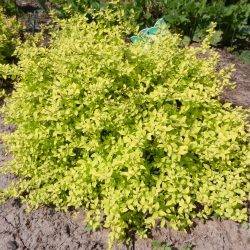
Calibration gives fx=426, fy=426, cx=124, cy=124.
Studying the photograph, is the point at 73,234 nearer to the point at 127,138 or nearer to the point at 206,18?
the point at 127,138

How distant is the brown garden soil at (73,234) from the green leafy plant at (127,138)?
0.42 feet

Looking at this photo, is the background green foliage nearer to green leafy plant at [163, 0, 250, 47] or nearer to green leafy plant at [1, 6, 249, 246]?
green leafy plant at [163, 0, 250, 47]

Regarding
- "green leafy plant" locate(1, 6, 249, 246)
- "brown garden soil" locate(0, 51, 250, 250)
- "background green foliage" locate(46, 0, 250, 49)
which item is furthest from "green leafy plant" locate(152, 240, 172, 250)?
"background green foliage" locate(46, 0, 250, 49)

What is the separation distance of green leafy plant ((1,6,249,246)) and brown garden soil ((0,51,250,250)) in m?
0.13

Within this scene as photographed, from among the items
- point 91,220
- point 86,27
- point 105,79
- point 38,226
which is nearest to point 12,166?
point 38,226

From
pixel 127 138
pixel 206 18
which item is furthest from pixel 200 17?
pixel 127 138

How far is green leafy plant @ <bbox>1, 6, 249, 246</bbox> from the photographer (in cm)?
345

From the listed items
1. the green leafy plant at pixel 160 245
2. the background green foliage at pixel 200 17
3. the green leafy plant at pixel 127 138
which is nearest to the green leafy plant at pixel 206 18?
the background green foliage at pixel 200 17

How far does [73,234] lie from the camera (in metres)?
3.79

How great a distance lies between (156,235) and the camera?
12.2ft

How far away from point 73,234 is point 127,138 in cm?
105

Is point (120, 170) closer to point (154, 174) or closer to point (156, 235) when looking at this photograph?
point (154, 174)

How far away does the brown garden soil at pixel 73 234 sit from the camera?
3.66 meters

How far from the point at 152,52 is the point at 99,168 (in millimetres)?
1193
